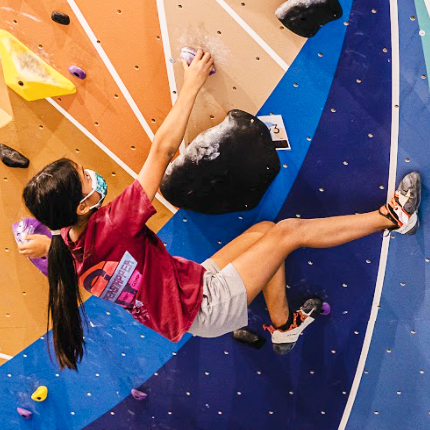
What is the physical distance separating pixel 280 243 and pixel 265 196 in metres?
0.20

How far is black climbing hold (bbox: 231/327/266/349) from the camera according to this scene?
239 centimetres

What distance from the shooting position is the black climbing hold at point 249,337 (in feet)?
7.83

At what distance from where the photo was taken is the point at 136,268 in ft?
6.44

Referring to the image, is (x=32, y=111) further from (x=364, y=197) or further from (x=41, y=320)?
(x=364, y=197)

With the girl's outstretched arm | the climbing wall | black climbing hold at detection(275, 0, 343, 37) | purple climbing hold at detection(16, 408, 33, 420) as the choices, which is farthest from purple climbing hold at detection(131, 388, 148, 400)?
black climbing hold at detection(275, 0, 343, 37)

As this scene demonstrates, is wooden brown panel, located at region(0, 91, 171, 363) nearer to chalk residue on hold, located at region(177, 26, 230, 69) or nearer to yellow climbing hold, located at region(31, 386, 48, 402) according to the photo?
yellow climbing hold, located at region(31, 386, 48, 402)

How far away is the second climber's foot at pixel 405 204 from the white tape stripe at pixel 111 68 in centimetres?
86

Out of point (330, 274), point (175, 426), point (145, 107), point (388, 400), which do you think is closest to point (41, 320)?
point (175, 426)

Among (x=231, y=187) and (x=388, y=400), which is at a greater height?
(x=231, y=187)

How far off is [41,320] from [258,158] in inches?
48.6

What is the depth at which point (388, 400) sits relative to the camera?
2.33 metres

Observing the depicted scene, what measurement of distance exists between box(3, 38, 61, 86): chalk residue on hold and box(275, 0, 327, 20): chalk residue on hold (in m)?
0.80

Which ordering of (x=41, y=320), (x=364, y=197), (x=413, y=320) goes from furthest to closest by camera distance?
(x=41, y=320), (x=413, y=320), (x=364, y=197)

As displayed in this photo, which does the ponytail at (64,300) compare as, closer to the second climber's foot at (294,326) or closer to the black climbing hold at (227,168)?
the black climbing hold at (227,168)
